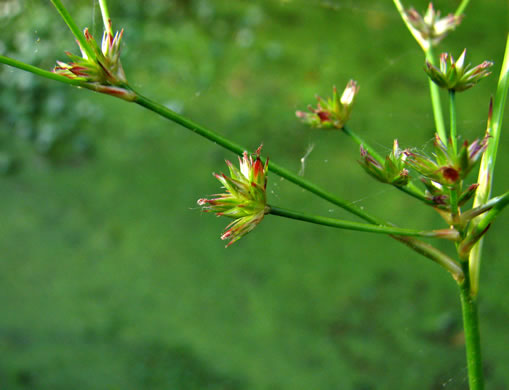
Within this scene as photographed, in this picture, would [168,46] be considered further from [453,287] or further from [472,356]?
[472,356]

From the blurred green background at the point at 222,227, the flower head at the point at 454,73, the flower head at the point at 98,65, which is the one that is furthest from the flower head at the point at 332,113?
the blurred green background at the point at 222,227

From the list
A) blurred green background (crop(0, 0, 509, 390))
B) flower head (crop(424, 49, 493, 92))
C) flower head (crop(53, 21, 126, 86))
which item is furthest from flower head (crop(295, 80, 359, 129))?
blurred green background (crop(0, 0, 509, 390))

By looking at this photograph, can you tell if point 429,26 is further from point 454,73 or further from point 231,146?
point 231,146

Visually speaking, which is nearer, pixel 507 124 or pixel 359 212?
pixel 359 212

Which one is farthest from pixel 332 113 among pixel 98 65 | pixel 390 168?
pixel 98 65

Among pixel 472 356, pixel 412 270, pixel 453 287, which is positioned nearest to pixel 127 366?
pixel 412 270

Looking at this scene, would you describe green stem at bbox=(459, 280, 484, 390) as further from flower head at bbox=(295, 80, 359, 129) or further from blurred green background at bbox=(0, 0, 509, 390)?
blurred green background at bbox=(0, 0, 509, 390)
